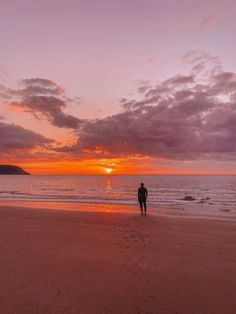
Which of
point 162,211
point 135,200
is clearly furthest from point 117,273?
point 135,200

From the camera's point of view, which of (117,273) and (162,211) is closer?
(117,273)

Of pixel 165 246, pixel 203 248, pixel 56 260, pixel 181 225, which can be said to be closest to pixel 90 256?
pixel 56 260

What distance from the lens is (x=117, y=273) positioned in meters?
7.39

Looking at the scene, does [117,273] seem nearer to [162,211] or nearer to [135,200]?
[162,211]

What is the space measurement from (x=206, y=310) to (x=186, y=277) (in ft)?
5.77

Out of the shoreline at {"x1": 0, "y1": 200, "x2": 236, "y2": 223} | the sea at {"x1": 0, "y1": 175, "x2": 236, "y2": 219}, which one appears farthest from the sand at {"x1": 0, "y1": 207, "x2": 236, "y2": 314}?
the sea at {"x1": 0, "y1": 175, "x2": 236, "y2": 219}

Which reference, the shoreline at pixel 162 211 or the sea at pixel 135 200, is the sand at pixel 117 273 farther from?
the sea at pixel 135 200

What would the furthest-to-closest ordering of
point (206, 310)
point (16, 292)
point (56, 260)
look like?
point (56, 260) → point (16, 292) → point (206, 310)

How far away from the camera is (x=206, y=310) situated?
5.50 m

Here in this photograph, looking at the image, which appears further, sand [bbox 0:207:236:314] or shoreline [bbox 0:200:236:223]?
shoreline [bbox 0:200:236:223]

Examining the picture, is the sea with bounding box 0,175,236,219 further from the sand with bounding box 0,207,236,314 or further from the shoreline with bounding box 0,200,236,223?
the sand with bounding box 0,207,236,314

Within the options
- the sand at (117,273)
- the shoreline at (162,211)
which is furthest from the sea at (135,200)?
the sand at (117,273)

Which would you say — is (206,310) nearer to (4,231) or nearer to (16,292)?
(16,292)

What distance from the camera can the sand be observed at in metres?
5.66
